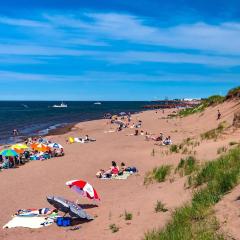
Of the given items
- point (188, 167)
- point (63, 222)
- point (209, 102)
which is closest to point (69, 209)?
point (63, 222)

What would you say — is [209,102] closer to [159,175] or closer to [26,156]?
[26,156]

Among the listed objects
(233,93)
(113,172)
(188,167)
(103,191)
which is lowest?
(103,191)

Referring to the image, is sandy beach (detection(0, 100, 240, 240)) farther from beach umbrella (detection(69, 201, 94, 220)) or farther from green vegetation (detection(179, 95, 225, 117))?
green vegetation (detection(179, 95, 225, 117))

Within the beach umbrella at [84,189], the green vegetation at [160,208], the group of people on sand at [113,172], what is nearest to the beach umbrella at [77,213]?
the beach umbrella at [84,189]

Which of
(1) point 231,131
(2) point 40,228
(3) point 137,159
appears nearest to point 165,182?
(2) point 40,228

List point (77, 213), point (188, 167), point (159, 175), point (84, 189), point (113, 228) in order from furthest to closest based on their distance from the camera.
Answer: point (159, 175) → point (188, 167) → point (84, 189) → point (77, 213) → point (113, 228)

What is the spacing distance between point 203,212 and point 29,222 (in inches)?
249

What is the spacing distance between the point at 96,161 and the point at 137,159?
2.65m

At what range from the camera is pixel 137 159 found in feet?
86.3


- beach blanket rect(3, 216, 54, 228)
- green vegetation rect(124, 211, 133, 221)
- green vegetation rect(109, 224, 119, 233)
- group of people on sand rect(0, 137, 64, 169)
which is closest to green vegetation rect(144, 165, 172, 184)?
green vegetation rect(124, 211, 133, 221)

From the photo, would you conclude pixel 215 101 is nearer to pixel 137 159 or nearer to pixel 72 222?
pixel 137 159

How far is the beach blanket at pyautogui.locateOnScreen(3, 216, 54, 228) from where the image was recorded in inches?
528

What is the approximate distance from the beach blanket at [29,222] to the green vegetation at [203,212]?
4.59m

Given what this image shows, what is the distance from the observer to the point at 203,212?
9875mm
